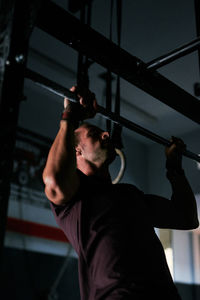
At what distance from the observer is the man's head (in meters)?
1.75

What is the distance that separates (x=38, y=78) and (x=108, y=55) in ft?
1.55

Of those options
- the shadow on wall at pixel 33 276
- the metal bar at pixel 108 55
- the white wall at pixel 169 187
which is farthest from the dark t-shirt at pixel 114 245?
the white wall at pixel 169 187

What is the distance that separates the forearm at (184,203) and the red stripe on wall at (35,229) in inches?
83.1

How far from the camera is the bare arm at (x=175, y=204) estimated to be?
5.77ft

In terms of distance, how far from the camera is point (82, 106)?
1.33m

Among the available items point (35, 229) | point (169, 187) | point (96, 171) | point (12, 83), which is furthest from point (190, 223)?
point (169, 187)

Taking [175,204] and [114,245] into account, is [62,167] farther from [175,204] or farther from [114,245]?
[175,204]

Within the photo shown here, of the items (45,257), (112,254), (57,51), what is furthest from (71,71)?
(112,254)

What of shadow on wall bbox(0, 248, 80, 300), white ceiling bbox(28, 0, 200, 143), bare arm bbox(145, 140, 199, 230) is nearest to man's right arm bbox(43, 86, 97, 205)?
bare arm bbox(145, 140, 199, 230)

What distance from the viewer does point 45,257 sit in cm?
370

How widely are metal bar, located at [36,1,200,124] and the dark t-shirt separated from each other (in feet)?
1.67

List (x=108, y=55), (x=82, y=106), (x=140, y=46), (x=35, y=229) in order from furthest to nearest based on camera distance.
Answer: (x=35, y=229), (x=140, y=46), (x=108, y=55), (x=82, y=106)

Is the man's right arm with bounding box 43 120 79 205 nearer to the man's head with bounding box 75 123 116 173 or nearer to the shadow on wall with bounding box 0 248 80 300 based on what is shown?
the man's head with bounding box 75 123 116 173

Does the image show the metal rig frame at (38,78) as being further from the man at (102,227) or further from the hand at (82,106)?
the man at (102,227)
